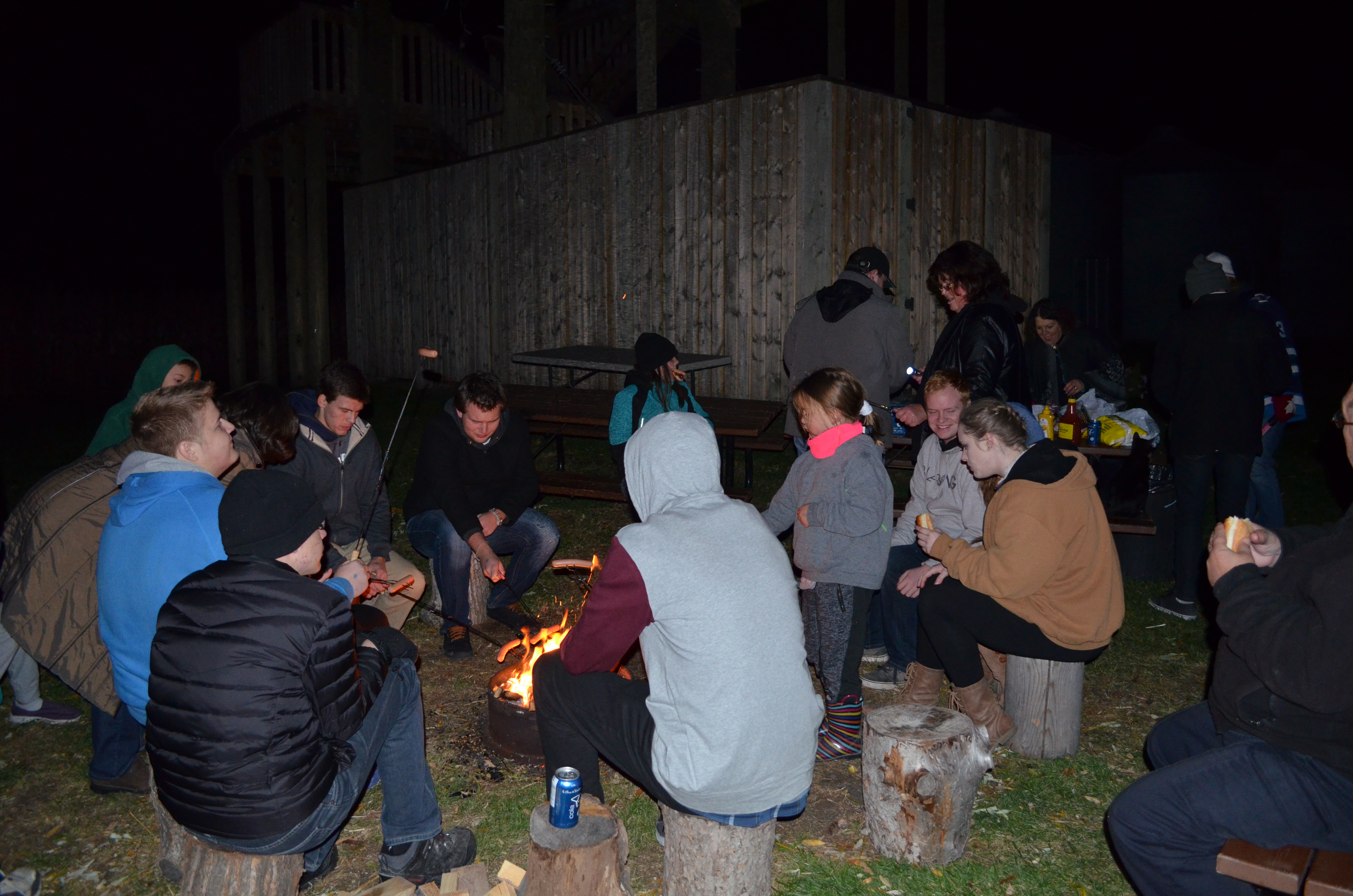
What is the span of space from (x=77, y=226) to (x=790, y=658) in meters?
23.7

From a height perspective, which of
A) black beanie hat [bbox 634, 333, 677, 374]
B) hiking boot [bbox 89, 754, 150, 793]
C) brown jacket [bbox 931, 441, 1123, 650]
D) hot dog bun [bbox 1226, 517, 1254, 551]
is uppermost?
black beanie hat [bbox 634, 333, 677, 374]

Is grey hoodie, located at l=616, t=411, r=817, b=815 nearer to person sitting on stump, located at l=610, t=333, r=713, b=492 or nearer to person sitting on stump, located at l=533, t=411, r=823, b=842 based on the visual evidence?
person sitting on stump, located at l=533, t=411, r=823, b=842

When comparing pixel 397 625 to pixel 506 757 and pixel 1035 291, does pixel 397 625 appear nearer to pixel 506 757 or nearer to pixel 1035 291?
pixel 506 757

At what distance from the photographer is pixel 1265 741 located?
283cm

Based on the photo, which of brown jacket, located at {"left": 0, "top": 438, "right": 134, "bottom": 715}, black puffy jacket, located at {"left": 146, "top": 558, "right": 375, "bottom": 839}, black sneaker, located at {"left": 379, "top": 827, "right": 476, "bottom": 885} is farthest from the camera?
brown jacket, located at {"left": 0, "top": 438, "right": 134, "bottom": 715}

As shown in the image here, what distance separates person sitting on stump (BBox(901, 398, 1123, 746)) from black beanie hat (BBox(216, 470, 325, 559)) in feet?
8.50

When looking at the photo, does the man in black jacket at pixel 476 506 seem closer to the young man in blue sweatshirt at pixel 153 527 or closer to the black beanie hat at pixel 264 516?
the young man in blue sweatshirt at pixel 153 527

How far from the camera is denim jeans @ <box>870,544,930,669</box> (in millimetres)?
5027

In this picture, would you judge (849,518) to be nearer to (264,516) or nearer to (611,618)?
(611,618)

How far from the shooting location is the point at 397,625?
558 centimetres

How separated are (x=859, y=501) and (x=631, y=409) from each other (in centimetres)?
218

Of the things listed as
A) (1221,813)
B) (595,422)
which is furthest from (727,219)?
(1221,813)

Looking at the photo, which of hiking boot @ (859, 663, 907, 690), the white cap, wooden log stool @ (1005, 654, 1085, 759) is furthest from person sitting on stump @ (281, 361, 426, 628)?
the white cap

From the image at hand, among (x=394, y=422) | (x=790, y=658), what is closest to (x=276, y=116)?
(x=394, y=422)
